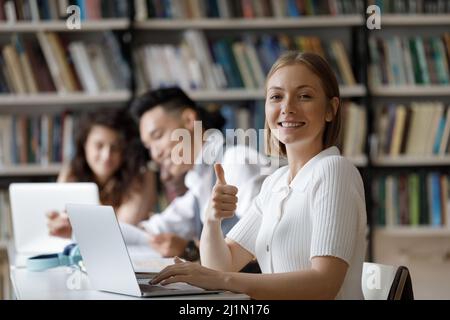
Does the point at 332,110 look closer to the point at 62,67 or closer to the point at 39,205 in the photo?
the point at 39,205

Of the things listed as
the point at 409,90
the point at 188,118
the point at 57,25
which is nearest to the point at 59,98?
the point at 57,25

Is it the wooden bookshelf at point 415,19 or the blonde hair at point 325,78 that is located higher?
the wooden bookshelf at point 415,19

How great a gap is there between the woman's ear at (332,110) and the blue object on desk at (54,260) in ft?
2.44

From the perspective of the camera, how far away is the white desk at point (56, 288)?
135 centimetres

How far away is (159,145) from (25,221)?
0.45m

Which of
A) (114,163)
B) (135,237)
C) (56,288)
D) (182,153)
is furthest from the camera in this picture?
(114,163)

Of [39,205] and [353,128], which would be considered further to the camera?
[353,128]

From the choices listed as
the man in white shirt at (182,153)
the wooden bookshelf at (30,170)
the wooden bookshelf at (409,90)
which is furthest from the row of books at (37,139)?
the wooden bookshelf at (409,90)

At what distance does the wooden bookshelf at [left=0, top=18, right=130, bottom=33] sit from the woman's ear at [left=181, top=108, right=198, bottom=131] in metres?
0.92

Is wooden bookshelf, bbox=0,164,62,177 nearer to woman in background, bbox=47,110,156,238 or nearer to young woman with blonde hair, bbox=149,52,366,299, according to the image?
woman in background, bbox=47,110,156,238

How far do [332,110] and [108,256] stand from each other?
1.45ft

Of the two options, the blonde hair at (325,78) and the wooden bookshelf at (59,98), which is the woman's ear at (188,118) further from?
the blonde hair at (325,78)

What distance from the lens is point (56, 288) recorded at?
1.63 metres

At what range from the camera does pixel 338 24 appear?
349cm
